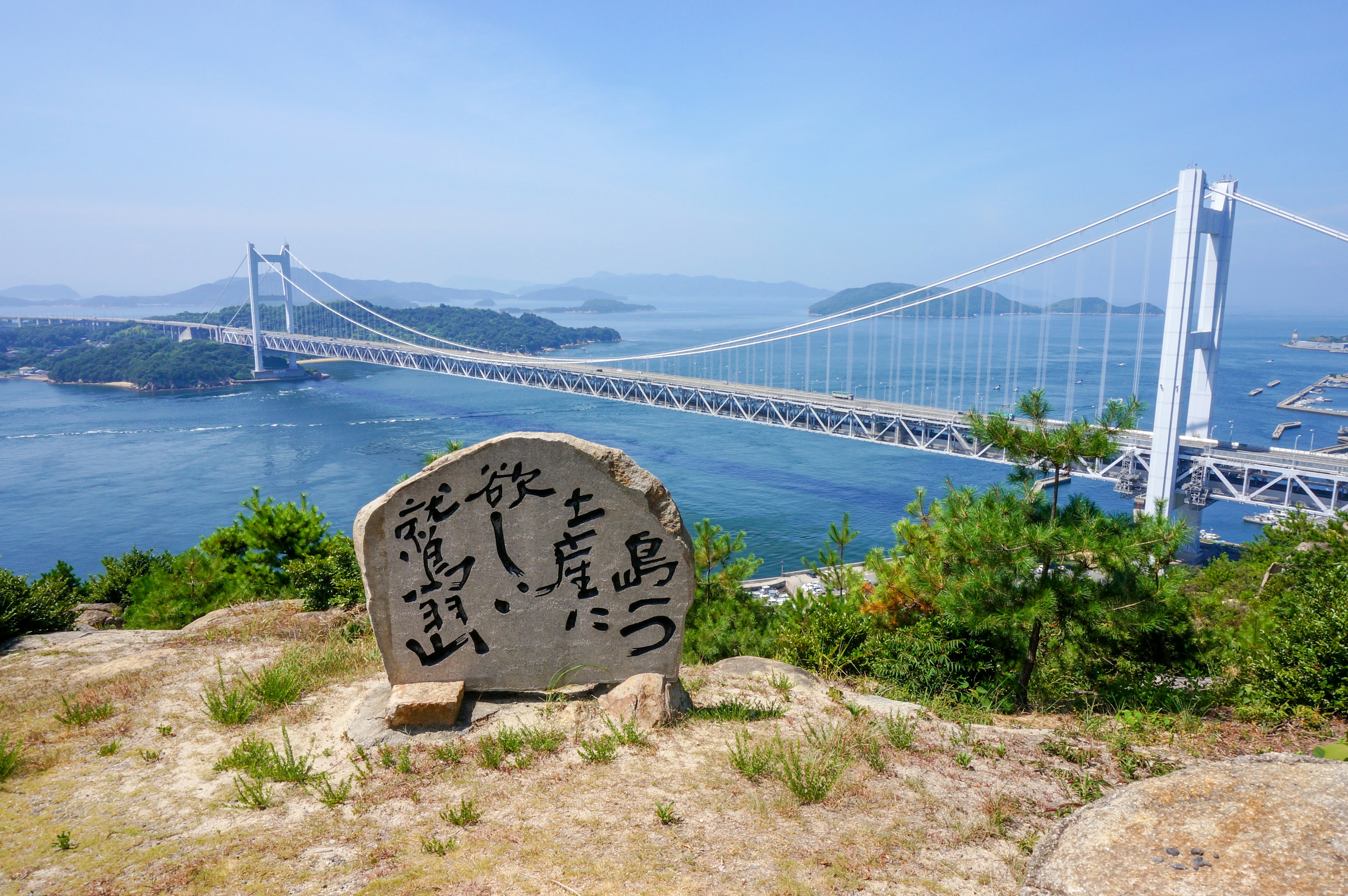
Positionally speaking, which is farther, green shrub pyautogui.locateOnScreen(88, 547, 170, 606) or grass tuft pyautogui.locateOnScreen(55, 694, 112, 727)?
green shrub pyautogui.locateOnScreen(88, 547, 170, 606)

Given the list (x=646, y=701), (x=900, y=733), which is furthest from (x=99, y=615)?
(x=900, y=733)

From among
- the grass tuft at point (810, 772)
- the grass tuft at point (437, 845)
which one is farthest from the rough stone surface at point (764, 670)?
the grass tuft at point (437, 845)

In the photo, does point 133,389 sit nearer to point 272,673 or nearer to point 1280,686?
point 272,673

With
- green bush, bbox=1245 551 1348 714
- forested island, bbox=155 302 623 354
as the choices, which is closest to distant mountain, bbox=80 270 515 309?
forested island, bbox=155 302 623 354

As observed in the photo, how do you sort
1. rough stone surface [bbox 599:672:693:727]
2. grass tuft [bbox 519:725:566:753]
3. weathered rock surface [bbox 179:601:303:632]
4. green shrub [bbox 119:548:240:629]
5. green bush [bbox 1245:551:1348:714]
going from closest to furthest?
grass tuft [bbox 519:725:566:753], rough stone surface [bbox 599:672:693:727], green bush [bbox 1245:551:1348:714], weathered rock surface [bbox 179:601:303:632], green shrub [bbox 119:548:240:629]

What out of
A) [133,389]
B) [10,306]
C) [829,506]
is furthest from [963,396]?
[10,306]

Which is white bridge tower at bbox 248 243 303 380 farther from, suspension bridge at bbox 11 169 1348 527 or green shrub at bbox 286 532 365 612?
green shrub at bbox 286 532 365 612
